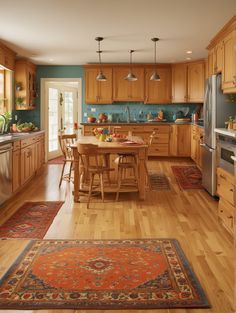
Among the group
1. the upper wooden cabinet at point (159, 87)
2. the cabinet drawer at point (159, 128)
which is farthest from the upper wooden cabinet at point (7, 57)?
the cabinet drawer at point (159, 128)

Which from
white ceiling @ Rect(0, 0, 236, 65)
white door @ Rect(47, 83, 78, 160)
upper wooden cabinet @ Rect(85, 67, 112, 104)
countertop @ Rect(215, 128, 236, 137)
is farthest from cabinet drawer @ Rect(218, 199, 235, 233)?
white door @ Rect(47, 83, 78, 160)

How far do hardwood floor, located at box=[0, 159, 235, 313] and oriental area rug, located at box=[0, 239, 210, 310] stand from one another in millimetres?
96

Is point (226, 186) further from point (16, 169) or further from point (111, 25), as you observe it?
point (16, 169)

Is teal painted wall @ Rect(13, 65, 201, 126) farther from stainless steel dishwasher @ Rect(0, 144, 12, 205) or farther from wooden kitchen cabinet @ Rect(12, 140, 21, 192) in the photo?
stainless steel dishwasher @ Rect(0, 144, 12, 205)

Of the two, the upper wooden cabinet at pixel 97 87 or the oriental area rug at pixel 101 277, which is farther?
the upper wooden cabinet at pixel 97 87

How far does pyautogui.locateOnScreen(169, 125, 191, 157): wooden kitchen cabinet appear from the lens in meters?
9.78

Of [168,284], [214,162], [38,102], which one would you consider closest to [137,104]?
[38,102]

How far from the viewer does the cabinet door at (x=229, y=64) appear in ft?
16.6

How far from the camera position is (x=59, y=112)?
1081 cm

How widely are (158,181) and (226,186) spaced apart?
2976 mm

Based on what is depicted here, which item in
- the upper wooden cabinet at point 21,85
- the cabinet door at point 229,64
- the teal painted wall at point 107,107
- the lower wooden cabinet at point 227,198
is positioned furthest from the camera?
the teal painted wall at point 107,107

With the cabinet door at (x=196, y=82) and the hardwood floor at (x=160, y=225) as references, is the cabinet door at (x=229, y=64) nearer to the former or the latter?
the hardwood floor at (x=160, y=225)

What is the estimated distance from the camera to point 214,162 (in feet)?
18.4

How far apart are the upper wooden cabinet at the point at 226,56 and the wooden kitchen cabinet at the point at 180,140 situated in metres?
3.48
